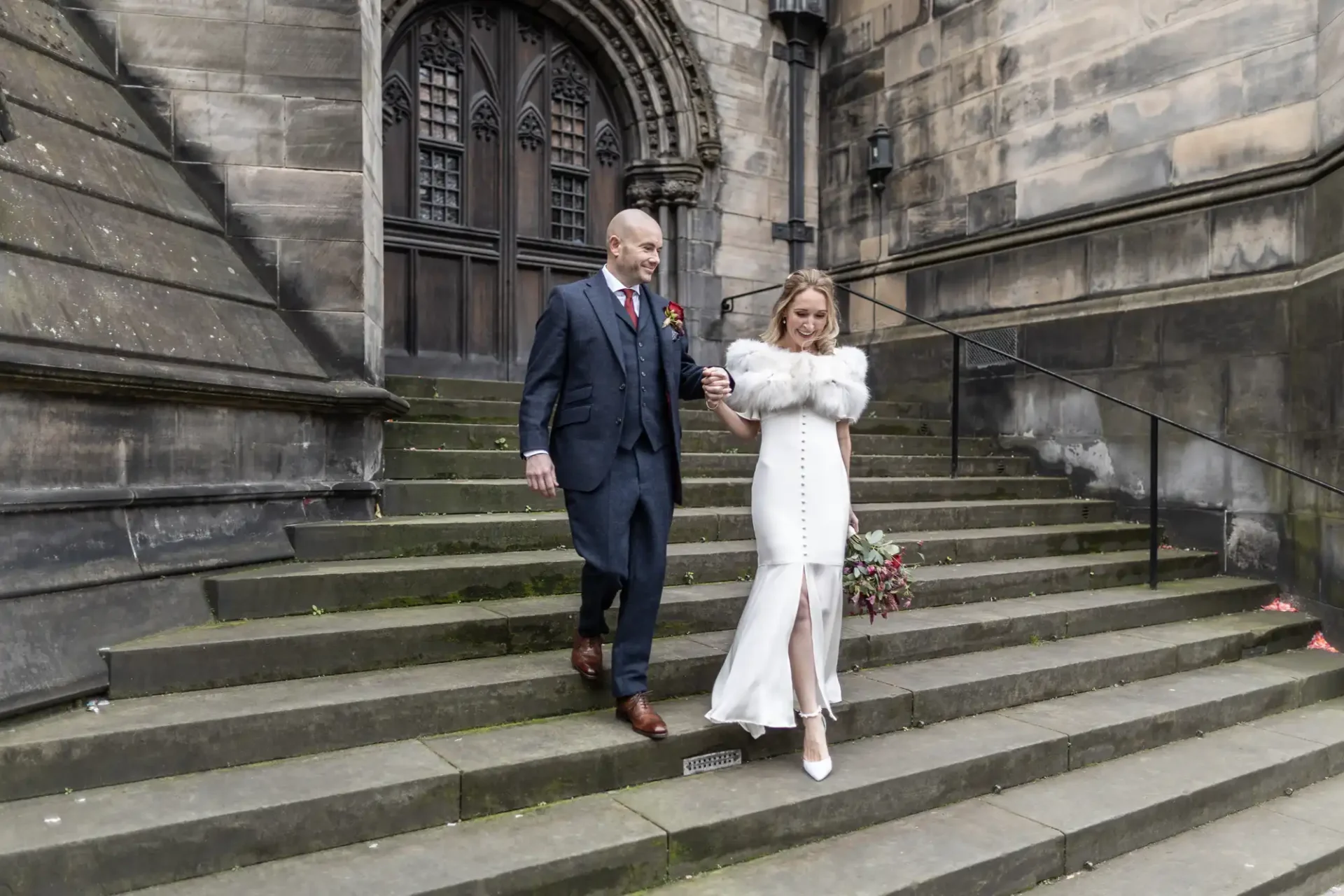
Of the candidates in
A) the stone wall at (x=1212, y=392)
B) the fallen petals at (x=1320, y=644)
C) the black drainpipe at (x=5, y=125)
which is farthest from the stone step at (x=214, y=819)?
the stone wall at (x=1212, y=392)

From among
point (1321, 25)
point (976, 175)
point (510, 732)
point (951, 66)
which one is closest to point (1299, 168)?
point (1321, 25)

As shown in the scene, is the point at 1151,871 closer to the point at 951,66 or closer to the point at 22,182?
the point at 22,182

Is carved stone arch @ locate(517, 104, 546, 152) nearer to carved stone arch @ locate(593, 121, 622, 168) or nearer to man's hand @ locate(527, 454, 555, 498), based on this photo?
carved stone arch @ locate(593, 121, 622, 168)

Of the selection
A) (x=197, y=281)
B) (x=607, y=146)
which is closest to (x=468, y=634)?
(x=197, y=281)

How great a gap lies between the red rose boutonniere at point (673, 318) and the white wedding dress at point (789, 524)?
0.31 m

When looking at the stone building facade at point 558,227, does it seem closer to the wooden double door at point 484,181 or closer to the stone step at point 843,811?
the wooden double door at point 484,181

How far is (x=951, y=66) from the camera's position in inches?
349

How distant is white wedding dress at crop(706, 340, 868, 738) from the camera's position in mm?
3342

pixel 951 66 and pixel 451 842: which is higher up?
pixel 951 66

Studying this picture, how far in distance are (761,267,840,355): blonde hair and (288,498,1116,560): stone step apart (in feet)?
3.62

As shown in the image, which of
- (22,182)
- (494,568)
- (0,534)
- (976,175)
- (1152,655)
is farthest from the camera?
(976,175)

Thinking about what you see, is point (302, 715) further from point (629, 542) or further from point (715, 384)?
point (715, 384)

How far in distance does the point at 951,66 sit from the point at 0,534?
841 centimetres

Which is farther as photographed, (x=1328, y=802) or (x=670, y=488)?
(x=1328, y=802)
